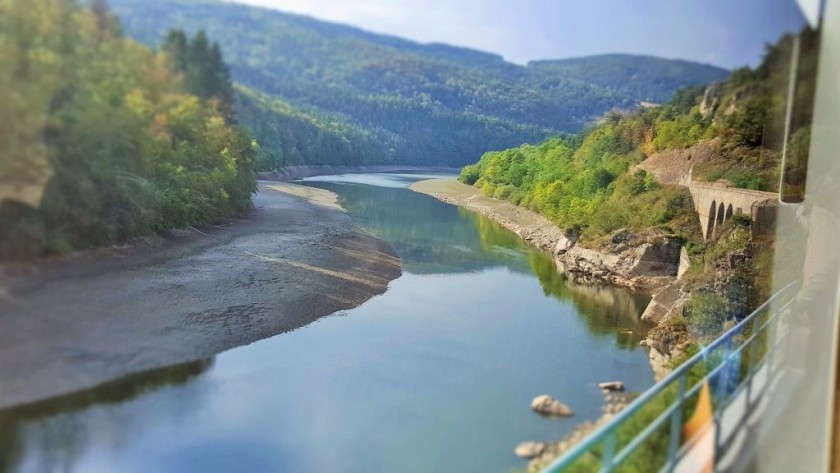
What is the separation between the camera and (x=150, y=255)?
4820 millimetres

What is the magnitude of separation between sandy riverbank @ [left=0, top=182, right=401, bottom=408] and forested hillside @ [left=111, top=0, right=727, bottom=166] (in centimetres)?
121

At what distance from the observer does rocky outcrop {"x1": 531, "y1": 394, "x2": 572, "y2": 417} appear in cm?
594

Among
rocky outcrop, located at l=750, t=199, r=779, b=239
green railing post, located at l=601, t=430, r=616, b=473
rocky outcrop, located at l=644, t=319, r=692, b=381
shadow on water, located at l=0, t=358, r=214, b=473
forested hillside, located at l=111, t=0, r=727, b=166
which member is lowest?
rocky outcrop, located at l=644, t=319, r=692, b=381

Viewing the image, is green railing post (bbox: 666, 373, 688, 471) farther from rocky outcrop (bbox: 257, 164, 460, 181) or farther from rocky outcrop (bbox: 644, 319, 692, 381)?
rocky outcrop (bbox: 257, 164, 460, 181)

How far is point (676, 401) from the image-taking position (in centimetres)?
291

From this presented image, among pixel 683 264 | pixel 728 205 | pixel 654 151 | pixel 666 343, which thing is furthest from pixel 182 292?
pixel 683 264

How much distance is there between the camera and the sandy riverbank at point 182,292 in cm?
312

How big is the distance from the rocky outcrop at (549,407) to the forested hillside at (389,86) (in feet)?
9.38

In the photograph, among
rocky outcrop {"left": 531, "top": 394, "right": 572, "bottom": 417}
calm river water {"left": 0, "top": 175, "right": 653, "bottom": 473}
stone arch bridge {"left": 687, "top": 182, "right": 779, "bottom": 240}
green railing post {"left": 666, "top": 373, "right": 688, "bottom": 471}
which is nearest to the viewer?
green railing post {"left": 666, "top": 373, "right": 688, "bottom": 471}

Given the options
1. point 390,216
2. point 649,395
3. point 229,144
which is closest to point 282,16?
point 229,144

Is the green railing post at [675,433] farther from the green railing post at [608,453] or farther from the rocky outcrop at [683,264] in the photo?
the rocky outcrop at [683,264]

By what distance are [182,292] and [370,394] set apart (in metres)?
1.80

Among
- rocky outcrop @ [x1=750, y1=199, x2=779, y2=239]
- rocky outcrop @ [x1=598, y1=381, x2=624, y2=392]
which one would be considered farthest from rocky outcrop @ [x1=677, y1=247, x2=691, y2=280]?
rocky outcrop @ [x1=598, y1=381, x2=624, y2=392]

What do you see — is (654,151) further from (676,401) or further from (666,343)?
(676,401)
